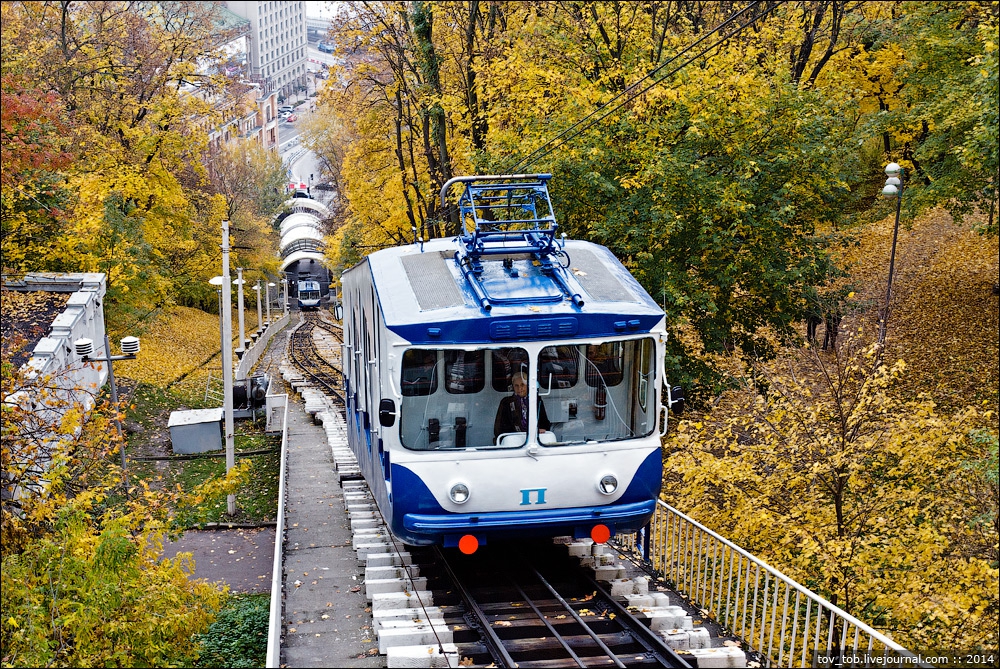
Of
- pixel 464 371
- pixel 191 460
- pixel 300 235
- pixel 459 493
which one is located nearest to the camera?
pixel 459 493

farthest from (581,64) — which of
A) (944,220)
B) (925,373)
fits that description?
(944,220)

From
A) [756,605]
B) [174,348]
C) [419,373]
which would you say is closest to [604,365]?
[419,373]

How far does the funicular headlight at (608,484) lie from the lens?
379 inches

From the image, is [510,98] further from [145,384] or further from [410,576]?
[145,384]

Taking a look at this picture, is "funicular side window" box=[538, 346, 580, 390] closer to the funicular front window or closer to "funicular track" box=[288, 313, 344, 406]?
the funicular front window

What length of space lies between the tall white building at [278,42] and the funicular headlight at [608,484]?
154 metres

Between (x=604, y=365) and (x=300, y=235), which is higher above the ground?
(x=300, y=235)

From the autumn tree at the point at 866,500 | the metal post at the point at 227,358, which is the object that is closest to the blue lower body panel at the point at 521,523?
the autumn tree at the point at 866,500

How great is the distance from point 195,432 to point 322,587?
16467 millimetres

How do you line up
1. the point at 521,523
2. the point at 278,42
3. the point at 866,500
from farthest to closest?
the point at 278,42
the point at 866,500
the point at 521,523

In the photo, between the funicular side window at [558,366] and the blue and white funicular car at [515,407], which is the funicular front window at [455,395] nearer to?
the blue and white funicular car at [515,407]

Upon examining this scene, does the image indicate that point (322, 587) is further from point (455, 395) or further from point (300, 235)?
point (300, 235)

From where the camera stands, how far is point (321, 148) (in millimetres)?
81562

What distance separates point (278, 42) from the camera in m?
177
